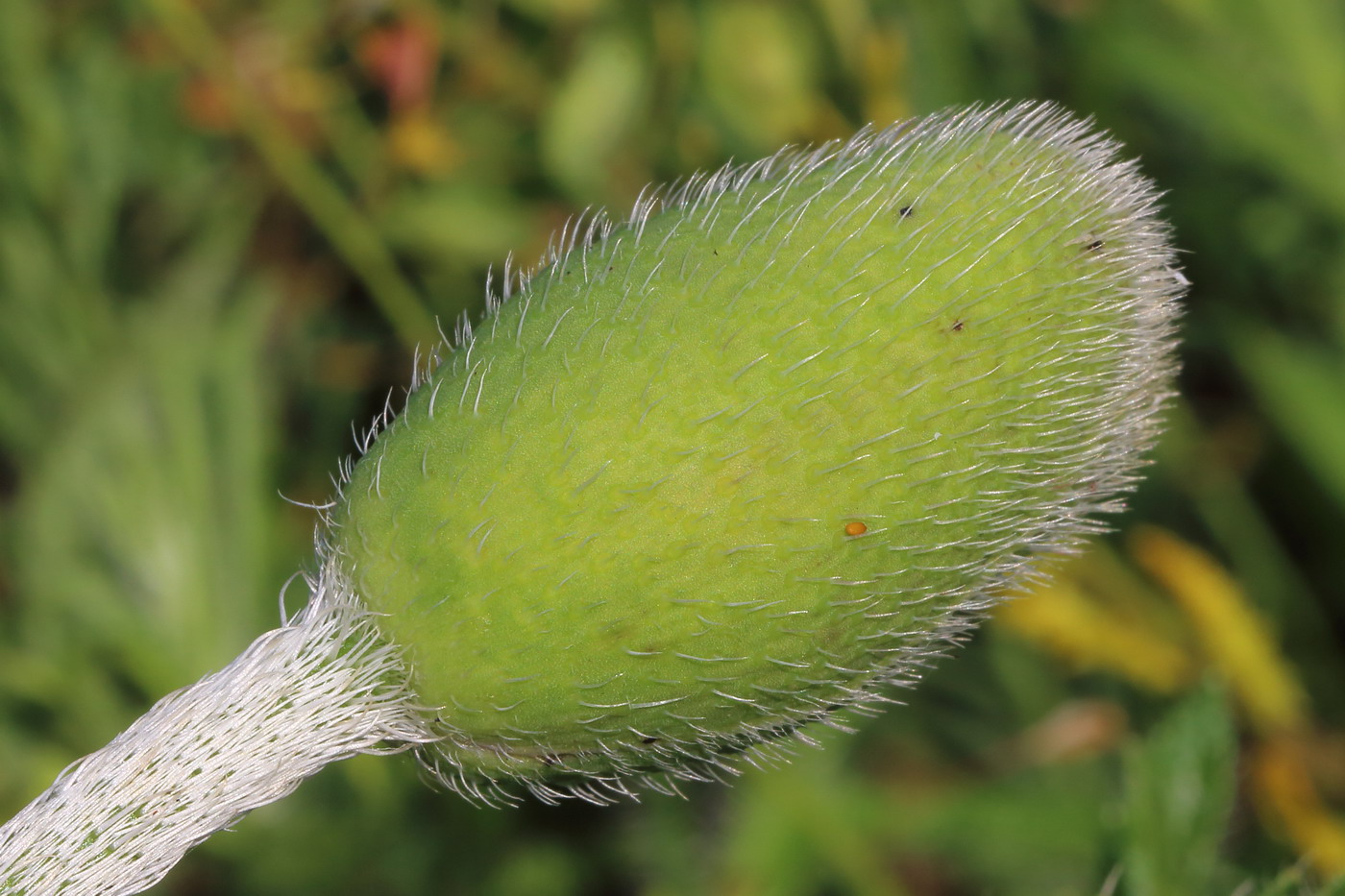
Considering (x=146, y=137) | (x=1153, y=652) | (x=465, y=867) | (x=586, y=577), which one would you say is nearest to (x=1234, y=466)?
(x=1153, y=652)

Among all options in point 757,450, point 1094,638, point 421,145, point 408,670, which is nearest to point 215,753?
point 408,670

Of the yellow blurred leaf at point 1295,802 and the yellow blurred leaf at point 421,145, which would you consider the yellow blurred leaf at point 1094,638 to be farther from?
the yellow blurred leaf at point 421,145

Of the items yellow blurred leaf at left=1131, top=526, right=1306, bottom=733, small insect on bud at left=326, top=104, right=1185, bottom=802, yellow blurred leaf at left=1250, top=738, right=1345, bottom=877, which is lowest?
yellow blurred leaf at left=1250, top=738, right=1345, bottom=877

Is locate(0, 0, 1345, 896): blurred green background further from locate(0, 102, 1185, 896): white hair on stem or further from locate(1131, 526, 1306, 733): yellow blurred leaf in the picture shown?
locate(0, 102, 1185, 896): white hair on stem

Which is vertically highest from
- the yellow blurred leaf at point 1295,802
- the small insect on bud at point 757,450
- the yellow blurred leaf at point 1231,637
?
the small insect on bud at point 757,450

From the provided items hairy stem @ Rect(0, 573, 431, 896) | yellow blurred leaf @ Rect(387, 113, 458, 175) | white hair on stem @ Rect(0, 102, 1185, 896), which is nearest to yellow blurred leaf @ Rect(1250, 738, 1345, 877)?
white hair on stem @ Rect(0, 102, 1185, 896)

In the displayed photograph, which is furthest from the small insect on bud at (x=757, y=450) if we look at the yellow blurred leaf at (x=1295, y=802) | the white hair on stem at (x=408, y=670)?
the yellow blurred leaf at (x=1295, y=802)

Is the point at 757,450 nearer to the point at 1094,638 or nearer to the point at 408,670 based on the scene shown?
the point at 408,670
